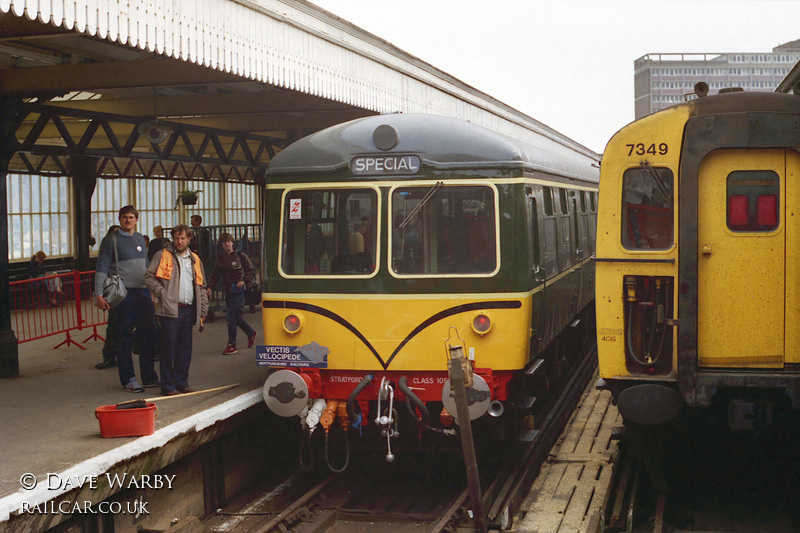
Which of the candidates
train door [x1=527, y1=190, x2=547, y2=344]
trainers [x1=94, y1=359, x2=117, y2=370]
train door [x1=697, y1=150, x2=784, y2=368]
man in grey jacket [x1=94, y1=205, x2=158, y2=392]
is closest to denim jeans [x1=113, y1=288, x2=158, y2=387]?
man in grey jacket [x1=94, y1=205, x2=158, y2=392]

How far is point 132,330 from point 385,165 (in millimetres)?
3128

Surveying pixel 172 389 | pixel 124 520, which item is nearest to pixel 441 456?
pixel 172 389

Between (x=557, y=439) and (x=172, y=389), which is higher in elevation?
(x=172, y=389)

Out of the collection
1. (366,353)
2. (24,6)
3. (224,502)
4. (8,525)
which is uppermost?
(24,6)

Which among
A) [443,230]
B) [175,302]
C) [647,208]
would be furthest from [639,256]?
[175,302]

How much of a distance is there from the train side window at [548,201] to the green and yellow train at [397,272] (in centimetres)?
76

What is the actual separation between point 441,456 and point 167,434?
323 centimetres

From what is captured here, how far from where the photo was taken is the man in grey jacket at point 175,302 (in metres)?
8.67

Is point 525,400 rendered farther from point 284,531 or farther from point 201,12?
point 201,12

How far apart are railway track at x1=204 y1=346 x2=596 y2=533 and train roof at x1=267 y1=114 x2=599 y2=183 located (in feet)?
8.40

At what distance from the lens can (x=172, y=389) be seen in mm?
8781

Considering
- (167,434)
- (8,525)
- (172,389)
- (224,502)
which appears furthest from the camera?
(172,389)

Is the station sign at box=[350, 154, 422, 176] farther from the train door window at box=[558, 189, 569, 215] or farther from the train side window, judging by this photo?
the train door window at box=[558, 189, 569, 215]

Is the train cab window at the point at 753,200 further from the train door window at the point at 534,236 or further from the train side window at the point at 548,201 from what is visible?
the train side window at the point at 548,201
